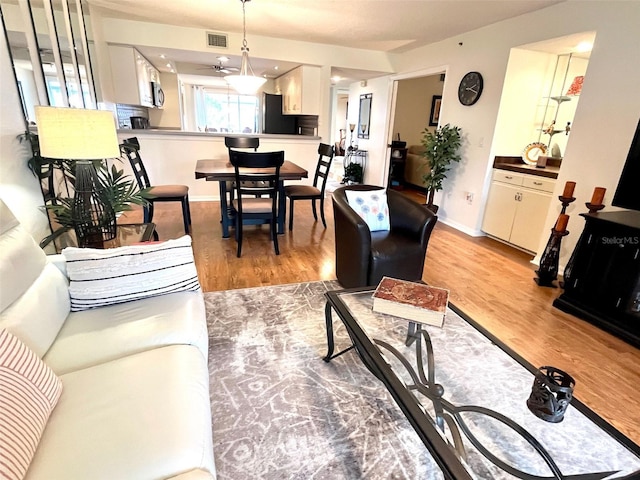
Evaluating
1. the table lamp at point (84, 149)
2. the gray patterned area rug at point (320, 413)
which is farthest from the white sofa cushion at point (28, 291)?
the gray patterned area rug at point (320, 413)

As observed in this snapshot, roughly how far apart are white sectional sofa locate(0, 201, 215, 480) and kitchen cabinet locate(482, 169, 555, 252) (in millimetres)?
3364

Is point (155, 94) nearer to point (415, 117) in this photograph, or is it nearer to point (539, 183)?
point (415, 117)

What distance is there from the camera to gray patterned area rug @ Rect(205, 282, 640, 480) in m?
1.27

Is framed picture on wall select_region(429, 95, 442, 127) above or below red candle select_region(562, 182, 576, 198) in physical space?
above

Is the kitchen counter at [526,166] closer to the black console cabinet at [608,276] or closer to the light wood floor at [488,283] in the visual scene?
the light wood floor at [488,283]

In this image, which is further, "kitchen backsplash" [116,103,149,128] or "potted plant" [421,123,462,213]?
"kitchen backsplash" [116,103,149,128]

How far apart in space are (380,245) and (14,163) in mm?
2215

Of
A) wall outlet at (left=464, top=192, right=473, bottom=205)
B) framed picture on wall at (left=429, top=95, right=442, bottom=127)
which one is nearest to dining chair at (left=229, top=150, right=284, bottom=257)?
wall outlet at (left=464, top=192, right=473, bottom=205)

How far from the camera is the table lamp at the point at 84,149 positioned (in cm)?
164

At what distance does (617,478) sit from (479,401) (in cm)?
42

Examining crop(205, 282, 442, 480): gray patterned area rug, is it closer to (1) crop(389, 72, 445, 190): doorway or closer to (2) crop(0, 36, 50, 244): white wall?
(2) crop(0, 36, 50, 244): white wall

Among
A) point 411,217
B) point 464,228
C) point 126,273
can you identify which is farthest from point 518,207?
point 126,273

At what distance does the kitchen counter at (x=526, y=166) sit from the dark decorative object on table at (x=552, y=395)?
287 centimetres

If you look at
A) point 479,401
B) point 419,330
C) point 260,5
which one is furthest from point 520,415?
point 260,5
